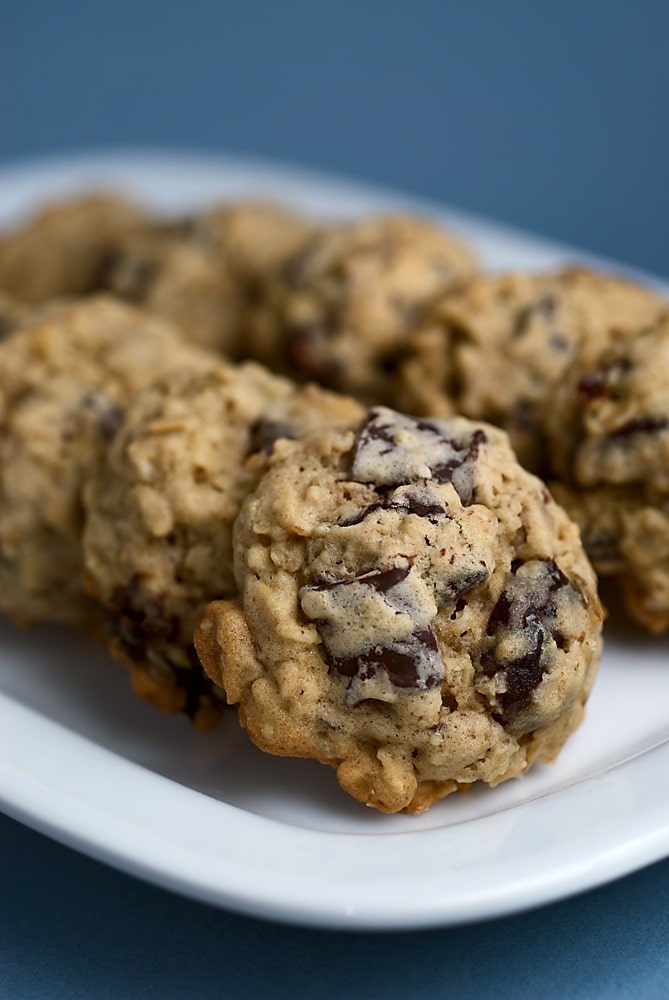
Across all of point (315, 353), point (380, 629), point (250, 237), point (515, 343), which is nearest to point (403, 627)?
point (380, 629)

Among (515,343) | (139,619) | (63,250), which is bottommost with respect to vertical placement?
(139,619)

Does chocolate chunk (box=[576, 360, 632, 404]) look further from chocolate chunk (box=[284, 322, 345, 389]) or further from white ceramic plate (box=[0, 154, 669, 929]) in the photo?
chocolate chunk (box=[284, 322, 345, 389])

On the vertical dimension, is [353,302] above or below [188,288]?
above

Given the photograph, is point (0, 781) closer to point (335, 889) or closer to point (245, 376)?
point (335, 889)

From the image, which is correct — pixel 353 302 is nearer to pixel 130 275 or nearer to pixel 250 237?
pixel 250 237

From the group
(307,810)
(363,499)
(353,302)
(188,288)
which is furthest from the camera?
(188,288)

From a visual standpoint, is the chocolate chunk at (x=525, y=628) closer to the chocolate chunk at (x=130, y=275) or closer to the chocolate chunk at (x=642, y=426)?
the chocolate chunk at (x=642, y=426)
